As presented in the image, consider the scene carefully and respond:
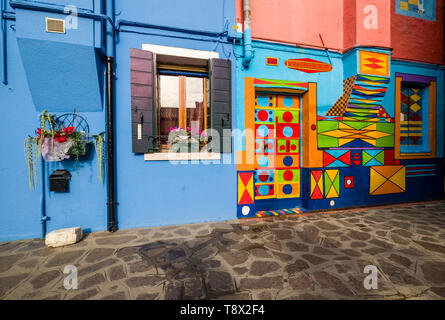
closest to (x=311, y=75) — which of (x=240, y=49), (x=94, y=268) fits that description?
(x=240, y=49)

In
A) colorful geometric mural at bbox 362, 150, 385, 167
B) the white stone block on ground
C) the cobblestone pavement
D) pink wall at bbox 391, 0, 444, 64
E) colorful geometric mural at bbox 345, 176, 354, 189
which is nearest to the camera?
the cobblestone pavement

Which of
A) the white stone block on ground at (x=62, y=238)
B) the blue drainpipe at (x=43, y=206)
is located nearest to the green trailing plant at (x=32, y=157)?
the blue drainpipe at (x=43, y=206)

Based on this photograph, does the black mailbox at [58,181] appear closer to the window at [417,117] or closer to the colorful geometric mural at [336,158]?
the colorful geometric mural at [336,158]

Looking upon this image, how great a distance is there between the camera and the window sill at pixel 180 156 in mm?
3460

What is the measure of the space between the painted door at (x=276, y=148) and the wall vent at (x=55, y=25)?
372 centimetres

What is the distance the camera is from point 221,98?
371 cm

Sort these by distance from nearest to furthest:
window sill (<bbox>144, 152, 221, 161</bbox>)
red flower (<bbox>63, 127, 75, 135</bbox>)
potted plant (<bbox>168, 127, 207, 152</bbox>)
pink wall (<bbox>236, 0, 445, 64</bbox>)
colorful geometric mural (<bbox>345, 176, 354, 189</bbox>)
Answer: red flower (<bbox>63, 127, 75, 135</bbox>)
window sill (<bbox>144, 152, 221, 161</bbox>)
potted plant (<bbox>168, 127, 207, 152</bbox>)
pink wall (<bbox>236, 0, 445, 64</bbox>)
colorful geometric mural (<bbox>345, 176, 354, 189</bbox>)

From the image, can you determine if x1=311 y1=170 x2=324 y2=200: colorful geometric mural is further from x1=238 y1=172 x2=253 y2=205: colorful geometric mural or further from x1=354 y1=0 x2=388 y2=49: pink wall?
x1=354 y1=0 x2=388 y2=49: pink wall

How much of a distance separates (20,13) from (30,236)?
3549mm

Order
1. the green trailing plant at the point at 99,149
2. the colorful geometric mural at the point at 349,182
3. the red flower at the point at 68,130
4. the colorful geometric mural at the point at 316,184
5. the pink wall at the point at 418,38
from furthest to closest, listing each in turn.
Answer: the pink wall at the point at 418,38
the colorful geometric mural at the point at 349,182
the colorful geometric mural at the point at 316,184
the green trailing plant at the point at 99,149
the red flower at the point at 68,130

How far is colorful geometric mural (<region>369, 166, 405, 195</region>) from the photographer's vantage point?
475 cm

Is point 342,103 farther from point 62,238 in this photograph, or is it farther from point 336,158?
point 62,238

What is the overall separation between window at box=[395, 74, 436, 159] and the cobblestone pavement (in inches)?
106

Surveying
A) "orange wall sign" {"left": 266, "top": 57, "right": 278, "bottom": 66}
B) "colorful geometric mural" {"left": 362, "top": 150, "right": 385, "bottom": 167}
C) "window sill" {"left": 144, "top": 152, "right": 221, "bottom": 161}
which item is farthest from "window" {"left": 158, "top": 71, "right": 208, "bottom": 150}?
"colorful geometric mural" {"left": 362, "top": 150, "right": 385, "bottom": 167}
